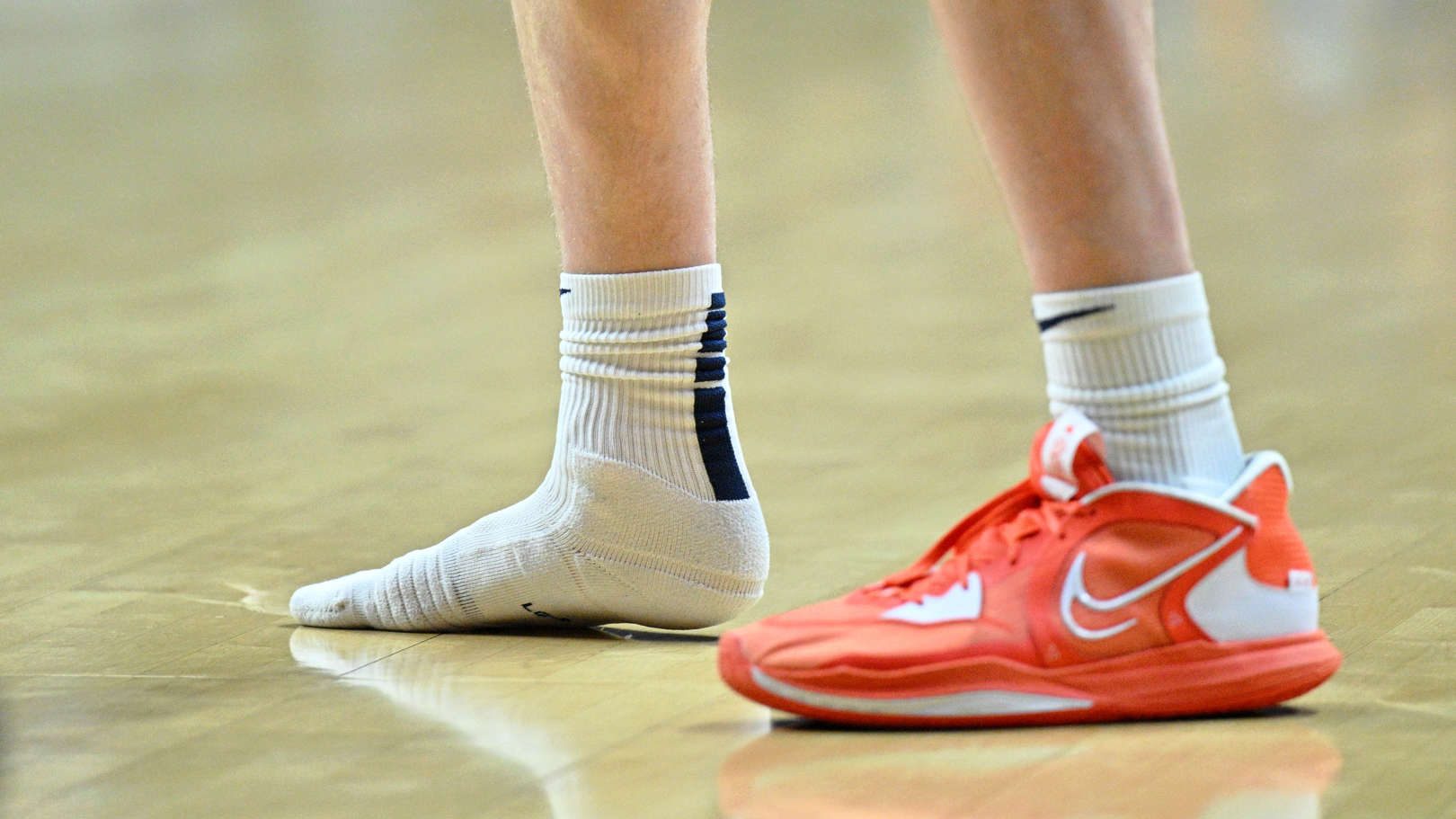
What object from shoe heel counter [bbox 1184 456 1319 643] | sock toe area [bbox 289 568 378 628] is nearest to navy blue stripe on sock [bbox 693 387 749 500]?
sock toe area [bbox 289 568 378 628]

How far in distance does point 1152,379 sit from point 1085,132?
0.11 metres

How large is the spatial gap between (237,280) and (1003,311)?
0.93 m

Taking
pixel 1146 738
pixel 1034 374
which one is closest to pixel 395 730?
pixel 1146 738

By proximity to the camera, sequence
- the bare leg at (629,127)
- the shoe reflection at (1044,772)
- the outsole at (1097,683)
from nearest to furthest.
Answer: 1. the shoe reflection at (1044,772)
2. the outsole at (1097,683)
3. the bare leg at (629,127)

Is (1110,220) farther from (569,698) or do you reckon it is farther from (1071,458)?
(569,698)

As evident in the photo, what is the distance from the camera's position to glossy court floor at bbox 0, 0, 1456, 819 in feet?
2.60

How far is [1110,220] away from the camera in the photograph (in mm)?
847

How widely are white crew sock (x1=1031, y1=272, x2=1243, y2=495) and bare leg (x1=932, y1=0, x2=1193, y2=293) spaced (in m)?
A: 0.01

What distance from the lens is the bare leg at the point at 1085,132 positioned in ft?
2.77

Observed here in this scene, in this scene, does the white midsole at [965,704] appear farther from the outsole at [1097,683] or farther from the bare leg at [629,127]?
the bare leg at [629,127]

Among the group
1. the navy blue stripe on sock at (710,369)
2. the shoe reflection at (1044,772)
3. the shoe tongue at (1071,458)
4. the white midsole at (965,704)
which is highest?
the navy blue stripe on sock at (710,369)

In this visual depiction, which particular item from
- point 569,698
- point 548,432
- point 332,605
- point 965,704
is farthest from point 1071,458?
point 548,432

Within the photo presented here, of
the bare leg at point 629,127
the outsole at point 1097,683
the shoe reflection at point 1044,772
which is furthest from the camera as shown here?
the bare leg at point 629,127

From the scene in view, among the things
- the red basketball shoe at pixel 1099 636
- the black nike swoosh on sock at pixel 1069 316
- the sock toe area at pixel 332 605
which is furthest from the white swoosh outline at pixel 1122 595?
the sock toe area at pixel 332 605
